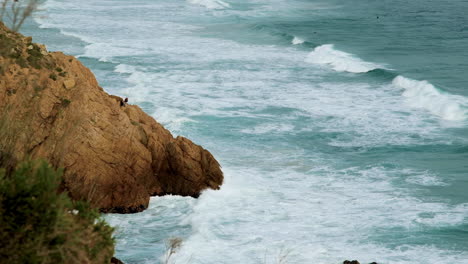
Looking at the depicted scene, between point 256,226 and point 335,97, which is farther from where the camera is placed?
point 335,97

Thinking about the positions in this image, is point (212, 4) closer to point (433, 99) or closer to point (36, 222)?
point (433, 99)

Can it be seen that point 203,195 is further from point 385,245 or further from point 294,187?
point 385,245

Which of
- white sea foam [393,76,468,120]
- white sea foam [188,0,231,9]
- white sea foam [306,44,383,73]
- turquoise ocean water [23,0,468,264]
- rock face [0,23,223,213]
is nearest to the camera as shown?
rock face [0,23,223,213]

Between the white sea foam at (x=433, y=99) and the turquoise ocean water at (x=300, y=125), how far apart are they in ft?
0.31

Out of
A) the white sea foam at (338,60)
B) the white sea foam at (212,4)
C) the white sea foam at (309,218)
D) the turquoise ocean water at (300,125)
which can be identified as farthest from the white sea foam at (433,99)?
the white sea foam at (212,4)

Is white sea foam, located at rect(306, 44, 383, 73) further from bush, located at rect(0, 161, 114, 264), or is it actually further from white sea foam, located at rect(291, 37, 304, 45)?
bush, located at rect(0, 161, 114, 264)

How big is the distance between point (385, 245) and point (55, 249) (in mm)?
10877

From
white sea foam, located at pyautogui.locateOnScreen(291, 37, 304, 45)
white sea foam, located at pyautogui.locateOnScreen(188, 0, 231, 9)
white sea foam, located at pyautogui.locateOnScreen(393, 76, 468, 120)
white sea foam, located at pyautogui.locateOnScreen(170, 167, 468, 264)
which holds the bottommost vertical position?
white sea foam, located at pyautogui.locateOnScreen(170, 167, 468, 264)

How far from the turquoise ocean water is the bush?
5.84ft

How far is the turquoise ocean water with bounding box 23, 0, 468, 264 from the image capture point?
55.5 ft

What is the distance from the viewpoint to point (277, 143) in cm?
2566

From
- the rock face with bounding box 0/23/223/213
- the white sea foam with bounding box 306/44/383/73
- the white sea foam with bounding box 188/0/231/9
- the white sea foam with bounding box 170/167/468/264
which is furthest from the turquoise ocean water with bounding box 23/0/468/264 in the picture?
the white sea foam with bounding box 188/0/231/9

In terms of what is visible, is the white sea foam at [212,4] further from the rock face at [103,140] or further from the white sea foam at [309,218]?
the rock face at [103,140]

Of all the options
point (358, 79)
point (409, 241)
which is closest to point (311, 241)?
point (409, 241)
